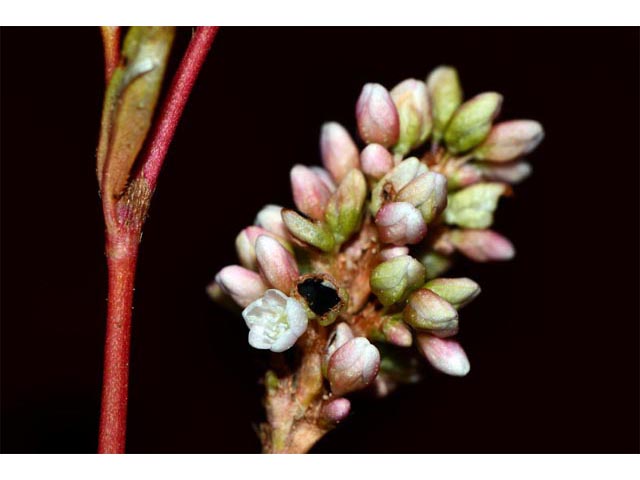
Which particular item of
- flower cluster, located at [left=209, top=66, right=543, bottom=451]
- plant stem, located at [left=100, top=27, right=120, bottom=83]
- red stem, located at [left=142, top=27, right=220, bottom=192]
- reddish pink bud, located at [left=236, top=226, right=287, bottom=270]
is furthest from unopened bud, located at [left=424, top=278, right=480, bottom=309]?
plant stem, located at [left=100, top=27, right=120, bottom=83]

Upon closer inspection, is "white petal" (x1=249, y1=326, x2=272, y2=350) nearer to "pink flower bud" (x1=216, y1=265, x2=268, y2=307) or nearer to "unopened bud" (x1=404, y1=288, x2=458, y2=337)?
"pink flower bud" (x1=216, y1=265, x2=268, y2=307)

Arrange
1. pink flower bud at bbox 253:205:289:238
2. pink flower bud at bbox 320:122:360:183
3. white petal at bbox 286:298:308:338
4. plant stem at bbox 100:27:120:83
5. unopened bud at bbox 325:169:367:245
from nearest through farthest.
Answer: plant stem at bbox 100:27:120:83 → white petal at bbox 286:298:308:338 → unopened bud at bbox 325:169:367:245 → pink flower bud at bbox 253:205:289:238 → pink flower bud at bbox 320:122:360:183

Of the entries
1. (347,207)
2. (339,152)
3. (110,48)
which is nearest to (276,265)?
(347,207)

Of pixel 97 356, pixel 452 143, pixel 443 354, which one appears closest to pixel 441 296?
pixel 443 354

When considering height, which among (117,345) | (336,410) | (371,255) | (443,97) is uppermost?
(443,97)

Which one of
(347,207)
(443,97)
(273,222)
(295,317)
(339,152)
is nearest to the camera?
(295,317)

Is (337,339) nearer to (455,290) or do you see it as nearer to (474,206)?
(455,290)

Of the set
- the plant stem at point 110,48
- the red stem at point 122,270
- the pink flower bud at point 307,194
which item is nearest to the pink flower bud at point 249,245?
the pink flower bud at point 307,194
